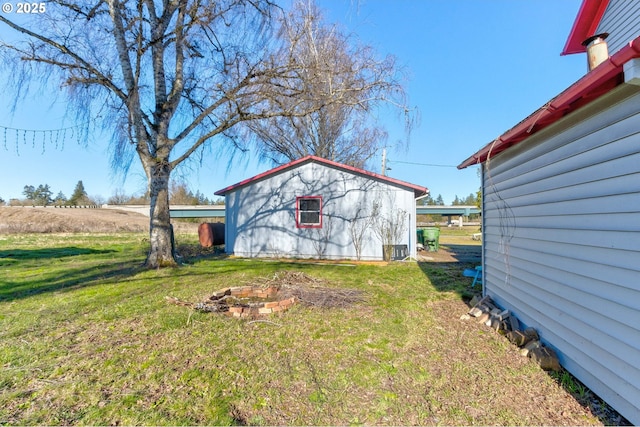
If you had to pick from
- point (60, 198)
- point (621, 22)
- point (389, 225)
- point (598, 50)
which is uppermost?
point (60, 198)

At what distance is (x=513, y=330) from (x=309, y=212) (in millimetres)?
7331

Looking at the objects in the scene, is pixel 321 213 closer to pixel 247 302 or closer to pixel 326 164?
pixel 326 164

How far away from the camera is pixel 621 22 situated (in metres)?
4.86

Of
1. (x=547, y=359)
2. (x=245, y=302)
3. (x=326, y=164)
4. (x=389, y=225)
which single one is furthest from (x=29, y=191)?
(x=547, y=359)

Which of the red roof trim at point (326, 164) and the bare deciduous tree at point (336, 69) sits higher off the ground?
the bare deciduous tree at point (336, 69)

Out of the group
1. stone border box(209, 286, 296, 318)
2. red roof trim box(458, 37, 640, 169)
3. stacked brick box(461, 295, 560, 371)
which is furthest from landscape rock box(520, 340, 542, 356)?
stone border box(209, 286, 296, 318)

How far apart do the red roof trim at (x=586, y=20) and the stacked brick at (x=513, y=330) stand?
5.32 metres

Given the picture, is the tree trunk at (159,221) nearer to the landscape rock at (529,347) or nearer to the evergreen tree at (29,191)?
the landscape rock at (529,347)

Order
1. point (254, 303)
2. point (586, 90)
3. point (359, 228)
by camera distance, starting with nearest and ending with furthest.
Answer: point (586, 90) → point (254, 303) → point (359, 228)

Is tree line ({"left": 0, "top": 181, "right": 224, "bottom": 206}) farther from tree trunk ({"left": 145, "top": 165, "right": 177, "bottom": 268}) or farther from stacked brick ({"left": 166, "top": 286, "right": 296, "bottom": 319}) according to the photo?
stacked brick ({"left": 166, "top": 286, "right": 296, "bottom": 319})

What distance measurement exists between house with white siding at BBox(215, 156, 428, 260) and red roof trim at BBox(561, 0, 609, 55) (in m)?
4.92

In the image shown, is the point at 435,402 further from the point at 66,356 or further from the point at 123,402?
the point at 66,356

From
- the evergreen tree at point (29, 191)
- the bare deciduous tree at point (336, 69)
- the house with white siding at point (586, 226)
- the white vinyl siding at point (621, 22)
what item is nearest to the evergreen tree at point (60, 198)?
the evergreen tree at point (29, 191)

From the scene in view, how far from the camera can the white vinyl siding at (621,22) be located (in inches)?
178
